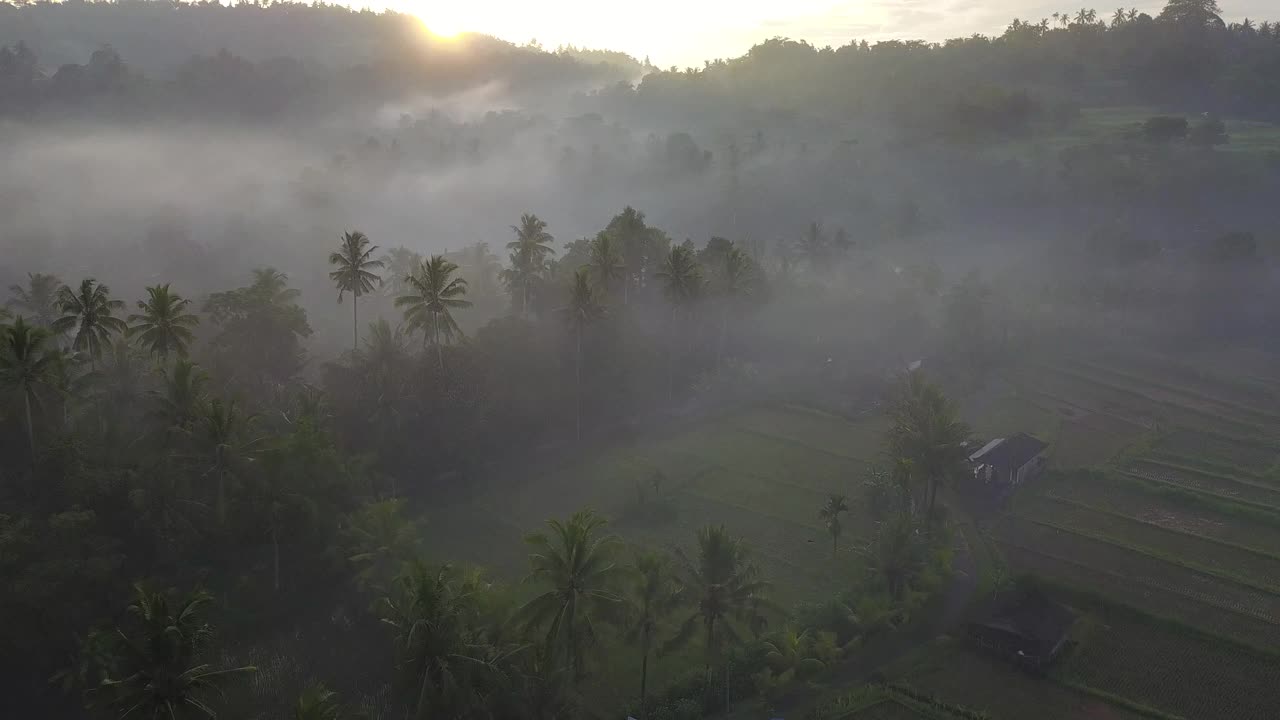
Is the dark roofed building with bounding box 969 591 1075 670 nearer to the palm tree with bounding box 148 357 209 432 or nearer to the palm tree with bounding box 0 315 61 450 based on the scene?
the palm tree with bounding box 148 357 209 432

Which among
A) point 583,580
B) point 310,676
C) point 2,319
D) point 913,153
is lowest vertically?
point 310,676

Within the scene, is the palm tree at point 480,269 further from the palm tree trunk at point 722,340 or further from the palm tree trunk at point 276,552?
the palm tree trunk at point 276,552

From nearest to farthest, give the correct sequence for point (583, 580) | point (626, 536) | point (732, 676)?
point (583, 580), point (732, 676), point (626, 536)

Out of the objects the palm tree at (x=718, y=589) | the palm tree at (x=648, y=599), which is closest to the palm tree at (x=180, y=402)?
the palm tree at (x=648, y=599)

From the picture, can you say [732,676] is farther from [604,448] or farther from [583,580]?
[604,448]

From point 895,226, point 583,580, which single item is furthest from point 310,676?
point 895,226

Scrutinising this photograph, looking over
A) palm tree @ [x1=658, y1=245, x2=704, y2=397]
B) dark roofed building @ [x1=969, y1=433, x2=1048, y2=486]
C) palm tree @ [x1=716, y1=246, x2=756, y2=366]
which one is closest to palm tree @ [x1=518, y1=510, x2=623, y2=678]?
dark roofed building @ [x1=969, y1=433, x2=1048, y2=486]
